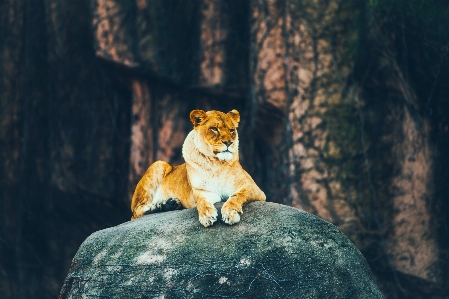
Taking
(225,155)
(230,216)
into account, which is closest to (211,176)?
(225,155)

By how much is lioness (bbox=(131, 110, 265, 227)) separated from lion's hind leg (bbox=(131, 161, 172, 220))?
68 millimetres

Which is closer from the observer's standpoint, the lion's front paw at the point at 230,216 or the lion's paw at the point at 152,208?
the lion's front paw at the point at 230,216

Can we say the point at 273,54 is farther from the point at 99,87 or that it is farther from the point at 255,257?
the point at 255,257

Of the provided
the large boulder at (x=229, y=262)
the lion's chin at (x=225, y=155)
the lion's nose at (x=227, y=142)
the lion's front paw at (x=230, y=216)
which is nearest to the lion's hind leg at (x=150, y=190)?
the large boulder at (x=229, y=262)

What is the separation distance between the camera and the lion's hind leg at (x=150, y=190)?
6.80 metres

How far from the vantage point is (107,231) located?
6.06 m

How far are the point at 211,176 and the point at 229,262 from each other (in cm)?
102

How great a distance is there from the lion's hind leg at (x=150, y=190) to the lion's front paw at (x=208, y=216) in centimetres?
118

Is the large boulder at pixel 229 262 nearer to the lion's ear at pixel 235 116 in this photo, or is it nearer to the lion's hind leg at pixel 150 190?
the lion's ear at pixel 235 116

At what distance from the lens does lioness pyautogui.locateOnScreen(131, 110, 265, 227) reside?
5.74m

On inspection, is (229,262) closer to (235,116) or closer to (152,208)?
(235,116)

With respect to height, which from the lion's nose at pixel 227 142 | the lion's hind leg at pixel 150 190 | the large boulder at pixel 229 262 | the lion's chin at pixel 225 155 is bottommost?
the large boulder at pixel 229 262

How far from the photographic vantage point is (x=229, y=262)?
5.26m

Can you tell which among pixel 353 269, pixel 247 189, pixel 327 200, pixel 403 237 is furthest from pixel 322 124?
pixel 353 269
